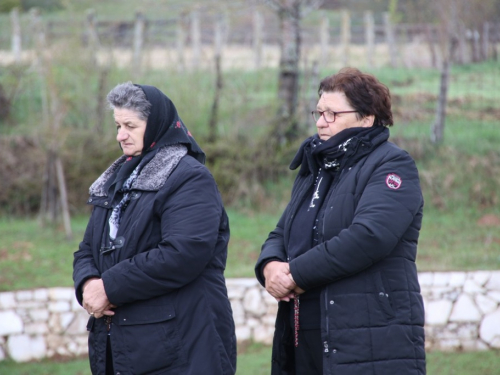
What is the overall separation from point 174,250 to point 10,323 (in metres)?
3.89

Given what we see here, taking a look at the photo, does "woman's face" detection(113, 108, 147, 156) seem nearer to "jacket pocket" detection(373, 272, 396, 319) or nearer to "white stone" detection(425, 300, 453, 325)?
"jacket pocket" detection(373, 272, 396, 319)

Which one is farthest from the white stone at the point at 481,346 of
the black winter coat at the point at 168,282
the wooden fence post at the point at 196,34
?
the wooden fence post at the point at 196,34

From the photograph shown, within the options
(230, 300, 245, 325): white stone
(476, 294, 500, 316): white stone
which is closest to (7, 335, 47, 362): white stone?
(230, 300, 245, 325): white stone

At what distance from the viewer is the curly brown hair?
311cm

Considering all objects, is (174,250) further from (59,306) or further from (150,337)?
(59,306)

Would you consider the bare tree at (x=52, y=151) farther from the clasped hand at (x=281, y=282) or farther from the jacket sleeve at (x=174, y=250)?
the clasped hand at (x=281, y=282)

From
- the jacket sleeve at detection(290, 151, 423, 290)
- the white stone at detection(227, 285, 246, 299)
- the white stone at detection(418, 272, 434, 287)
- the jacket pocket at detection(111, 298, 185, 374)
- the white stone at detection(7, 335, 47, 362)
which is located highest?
the jacket sleeve at detection(290, 151, 423, 290)

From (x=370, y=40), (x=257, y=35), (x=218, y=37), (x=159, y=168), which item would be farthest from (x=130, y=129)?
(x=370, y=40)

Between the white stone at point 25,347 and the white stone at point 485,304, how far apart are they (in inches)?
160

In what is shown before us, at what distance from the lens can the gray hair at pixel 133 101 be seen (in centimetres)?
323

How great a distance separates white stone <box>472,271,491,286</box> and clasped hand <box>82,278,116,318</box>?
13.8 feet

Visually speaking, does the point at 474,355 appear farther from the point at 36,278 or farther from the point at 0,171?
the point at 0,171

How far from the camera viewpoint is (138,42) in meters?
13.2

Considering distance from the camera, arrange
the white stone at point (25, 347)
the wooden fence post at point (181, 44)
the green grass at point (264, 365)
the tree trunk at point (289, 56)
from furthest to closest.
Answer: the wooden fence post at point (181, 44)
the tree trunk at point (289, 56)
the white stone at point (25, 347)
the green grass at point (264, 365)
